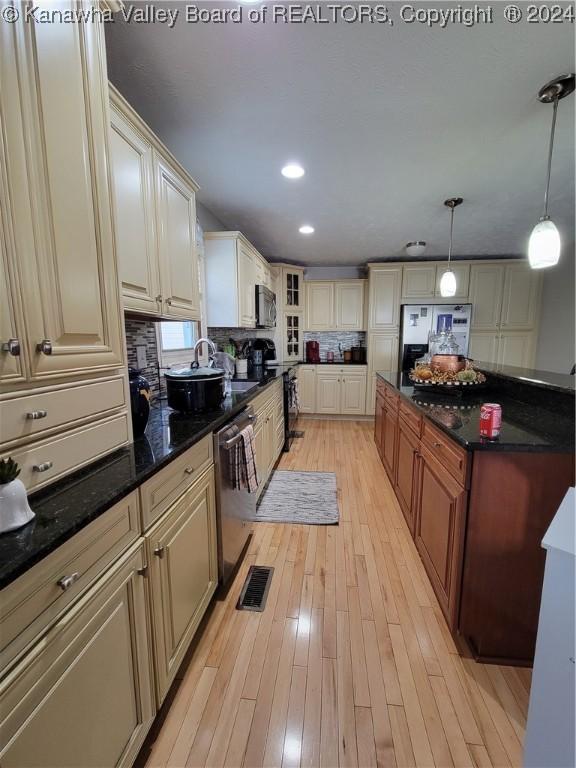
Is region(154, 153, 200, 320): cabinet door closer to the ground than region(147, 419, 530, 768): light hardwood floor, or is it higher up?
higher up

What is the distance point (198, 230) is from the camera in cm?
268

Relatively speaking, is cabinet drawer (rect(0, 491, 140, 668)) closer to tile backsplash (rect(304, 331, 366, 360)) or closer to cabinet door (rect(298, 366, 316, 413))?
cabinet door (rect(298, 366, 316, 413))

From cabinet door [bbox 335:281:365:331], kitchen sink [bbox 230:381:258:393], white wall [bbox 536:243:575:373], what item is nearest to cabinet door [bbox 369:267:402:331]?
cabinet door [bbox 335:281:365:331]

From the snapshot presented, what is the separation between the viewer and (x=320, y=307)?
5086 millimetres

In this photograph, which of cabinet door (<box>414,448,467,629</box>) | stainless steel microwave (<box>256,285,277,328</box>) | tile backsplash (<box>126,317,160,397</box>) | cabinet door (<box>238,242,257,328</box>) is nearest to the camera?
cabinet door (<box>414,448,467,629</box>)

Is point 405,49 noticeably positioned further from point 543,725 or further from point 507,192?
point 543,725

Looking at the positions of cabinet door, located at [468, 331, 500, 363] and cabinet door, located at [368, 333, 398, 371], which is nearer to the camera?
cabinet door, located at [468, 331, 500, 363]

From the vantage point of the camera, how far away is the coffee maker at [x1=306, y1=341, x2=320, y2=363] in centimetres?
527

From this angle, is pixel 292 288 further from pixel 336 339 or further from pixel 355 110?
pixel 355 110

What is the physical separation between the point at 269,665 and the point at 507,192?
361 cm

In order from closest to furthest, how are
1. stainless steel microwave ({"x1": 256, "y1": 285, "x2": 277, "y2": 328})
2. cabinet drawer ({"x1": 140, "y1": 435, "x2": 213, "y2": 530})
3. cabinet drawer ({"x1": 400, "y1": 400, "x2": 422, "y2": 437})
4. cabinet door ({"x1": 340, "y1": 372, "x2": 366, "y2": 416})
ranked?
1. cabinet drawer ({"x1": 140, "y1": 435, "x2": 213, "y2": 530})
2. cabinet drawer ({"x1": 400, "y1": 400, "x2": 422, "y2": 437})
3. stainless steel microwave ({"x1": 256, "y1": 285, "x2": 277, "y2": 328})
4. cabinet door ({"x1": 340, "y1": 372, "x2": 366, "y2": 416})

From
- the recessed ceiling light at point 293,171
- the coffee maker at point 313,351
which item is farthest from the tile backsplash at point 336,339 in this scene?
the recessed ceiling light at point 293,171

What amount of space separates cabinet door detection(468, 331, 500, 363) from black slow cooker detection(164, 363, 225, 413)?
4.28m

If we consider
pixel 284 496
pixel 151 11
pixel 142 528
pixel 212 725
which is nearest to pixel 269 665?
pixel 212 725
